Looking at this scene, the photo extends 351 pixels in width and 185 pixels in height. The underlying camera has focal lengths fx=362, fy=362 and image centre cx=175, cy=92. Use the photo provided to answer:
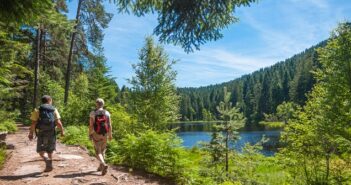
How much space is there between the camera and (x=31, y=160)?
984 centimetres

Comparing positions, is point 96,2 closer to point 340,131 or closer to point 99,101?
point 340,131

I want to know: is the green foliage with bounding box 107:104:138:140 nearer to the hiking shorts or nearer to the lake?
the lake

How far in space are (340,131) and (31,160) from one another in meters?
15.1

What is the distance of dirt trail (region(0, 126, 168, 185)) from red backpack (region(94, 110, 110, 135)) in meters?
0.96

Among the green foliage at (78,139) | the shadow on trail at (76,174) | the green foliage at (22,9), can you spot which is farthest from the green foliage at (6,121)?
the green foliage at (22,9)

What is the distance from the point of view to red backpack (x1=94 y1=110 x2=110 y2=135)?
8398 millimetres

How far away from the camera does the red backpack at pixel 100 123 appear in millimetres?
8398

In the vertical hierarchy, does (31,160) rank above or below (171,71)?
below

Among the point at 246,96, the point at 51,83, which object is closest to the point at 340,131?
the point at 51,83

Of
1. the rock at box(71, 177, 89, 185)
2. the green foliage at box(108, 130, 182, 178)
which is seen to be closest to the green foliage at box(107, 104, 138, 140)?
the green foliage at box(108, 130, 182, 178)

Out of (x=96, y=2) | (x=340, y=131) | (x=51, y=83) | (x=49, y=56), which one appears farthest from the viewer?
(x=49, y=56)

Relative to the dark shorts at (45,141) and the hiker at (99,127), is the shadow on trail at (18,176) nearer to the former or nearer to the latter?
the dark shorts at (45,141)

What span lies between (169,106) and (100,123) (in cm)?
1401

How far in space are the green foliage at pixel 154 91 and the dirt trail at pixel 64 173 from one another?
11.2 meters
